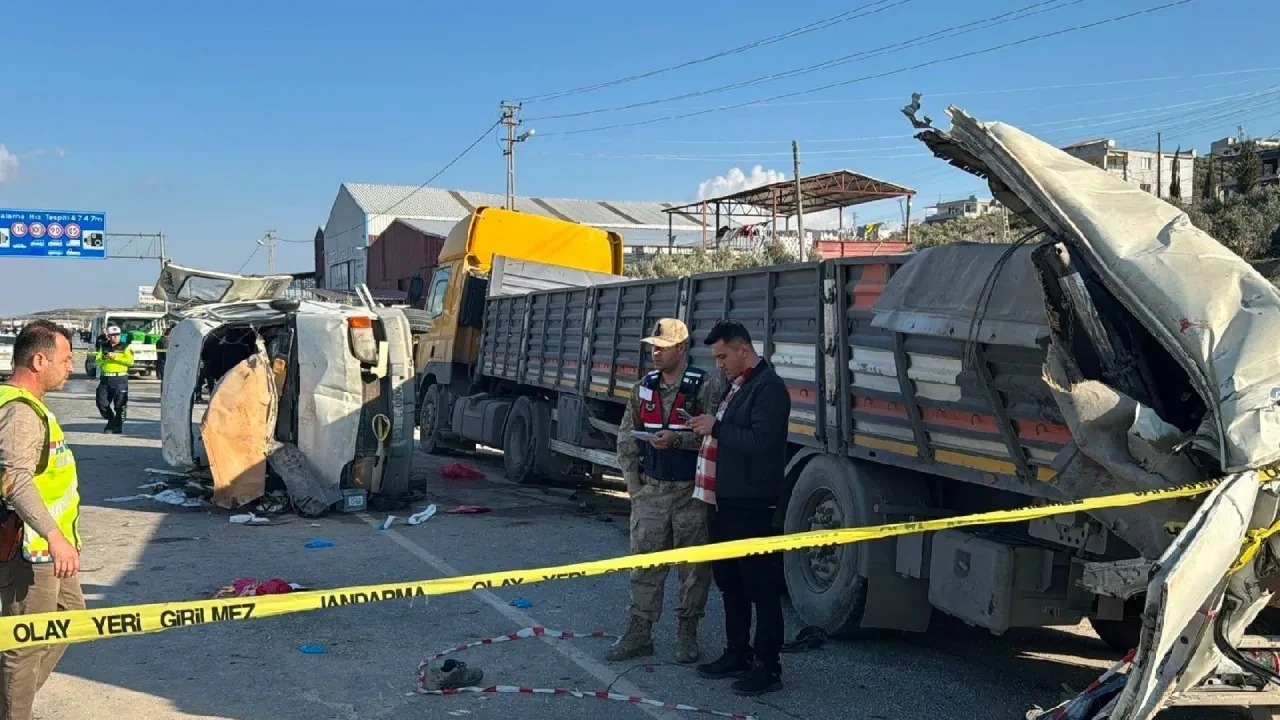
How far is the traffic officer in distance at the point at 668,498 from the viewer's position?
542cm

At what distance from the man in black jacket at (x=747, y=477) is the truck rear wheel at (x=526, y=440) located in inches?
264

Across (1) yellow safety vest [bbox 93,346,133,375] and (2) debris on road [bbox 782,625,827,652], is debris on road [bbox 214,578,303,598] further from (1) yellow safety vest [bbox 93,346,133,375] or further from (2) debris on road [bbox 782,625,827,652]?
(1) yellow safety vest [bbox 93,346,133,375]

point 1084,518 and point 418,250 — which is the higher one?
point 418,250

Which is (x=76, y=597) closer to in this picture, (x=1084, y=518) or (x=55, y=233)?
(x=1084, y=518)

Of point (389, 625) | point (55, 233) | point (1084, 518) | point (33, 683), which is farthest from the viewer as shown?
point (55, 233)

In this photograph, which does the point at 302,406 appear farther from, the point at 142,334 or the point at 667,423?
the point at 142,334

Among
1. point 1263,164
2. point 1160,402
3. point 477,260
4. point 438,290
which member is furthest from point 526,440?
point 1263,164

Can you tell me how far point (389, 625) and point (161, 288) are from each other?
27.4 feet

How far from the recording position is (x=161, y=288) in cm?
1288

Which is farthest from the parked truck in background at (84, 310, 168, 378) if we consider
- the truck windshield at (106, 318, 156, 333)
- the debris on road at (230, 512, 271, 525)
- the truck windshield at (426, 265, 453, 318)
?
the debris on road at (230, 512, 271, 525)

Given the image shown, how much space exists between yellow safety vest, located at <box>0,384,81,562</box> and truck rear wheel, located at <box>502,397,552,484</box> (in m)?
7.73

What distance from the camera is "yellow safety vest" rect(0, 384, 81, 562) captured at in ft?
12.8

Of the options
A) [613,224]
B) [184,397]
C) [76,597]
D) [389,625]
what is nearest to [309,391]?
[184,397]

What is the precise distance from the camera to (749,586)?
199 inches
